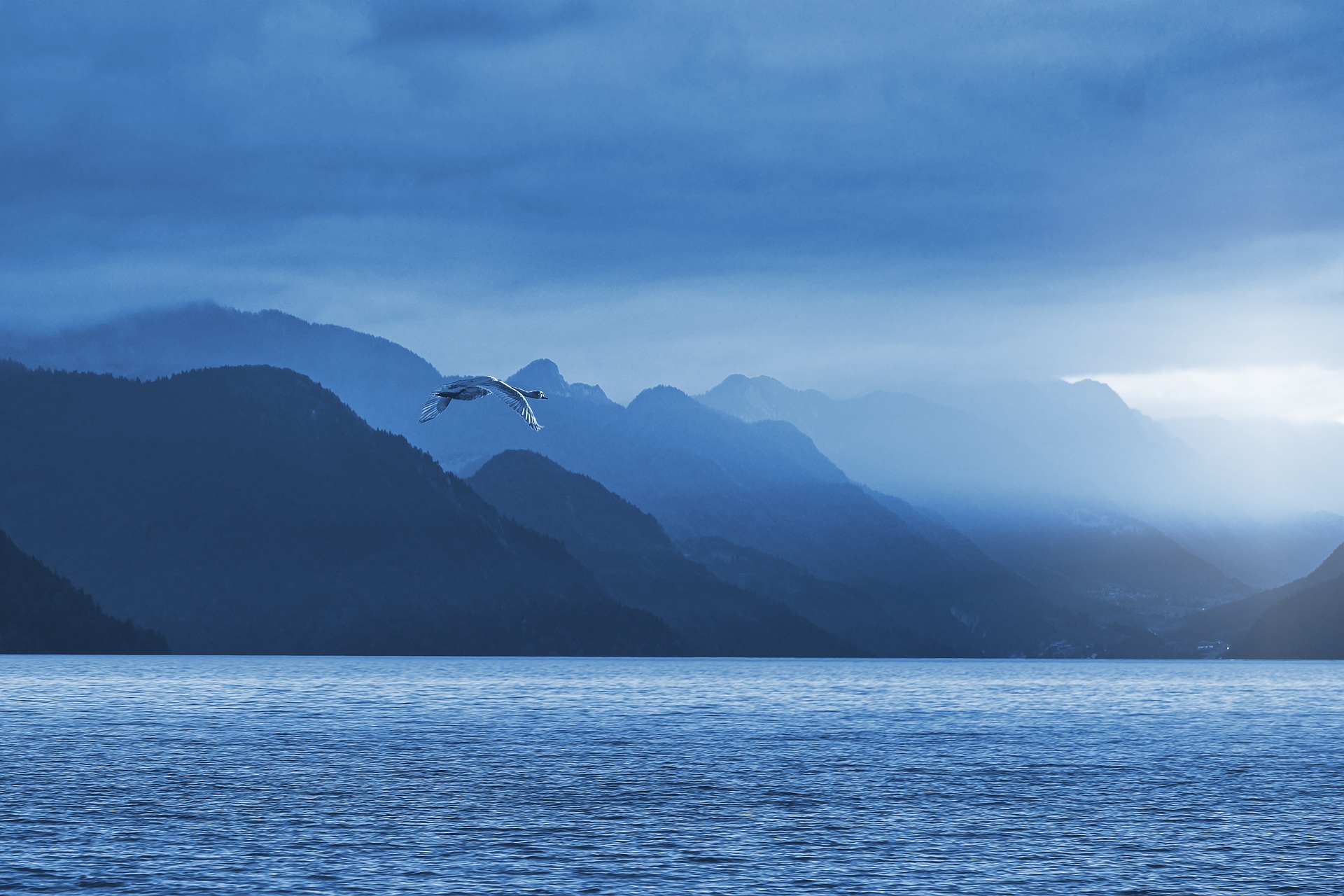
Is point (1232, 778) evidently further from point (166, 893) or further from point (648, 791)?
point (166, 893)

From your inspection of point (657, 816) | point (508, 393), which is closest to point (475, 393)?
point (508, 393)

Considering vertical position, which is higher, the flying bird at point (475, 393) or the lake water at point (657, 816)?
the flying bird at point (475, 393)

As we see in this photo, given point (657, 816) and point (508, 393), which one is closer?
point (508, 393)

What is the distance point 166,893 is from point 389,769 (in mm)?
59790

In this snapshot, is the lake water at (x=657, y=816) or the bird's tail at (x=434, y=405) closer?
the lake water at (x=657, y=816)

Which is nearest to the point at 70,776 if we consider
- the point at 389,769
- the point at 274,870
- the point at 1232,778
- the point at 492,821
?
the point at 389,769

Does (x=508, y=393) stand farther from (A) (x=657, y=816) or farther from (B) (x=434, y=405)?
(A) (x=657, y=816)

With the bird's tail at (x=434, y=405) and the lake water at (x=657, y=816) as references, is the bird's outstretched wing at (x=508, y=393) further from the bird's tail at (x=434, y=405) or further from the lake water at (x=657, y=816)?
the lake water at (x=657, y=816)

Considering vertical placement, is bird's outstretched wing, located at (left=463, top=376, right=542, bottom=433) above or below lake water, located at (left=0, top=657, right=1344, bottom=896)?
above

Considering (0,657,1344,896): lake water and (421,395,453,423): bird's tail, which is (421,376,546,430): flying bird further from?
(0,657,1344,896): lake water

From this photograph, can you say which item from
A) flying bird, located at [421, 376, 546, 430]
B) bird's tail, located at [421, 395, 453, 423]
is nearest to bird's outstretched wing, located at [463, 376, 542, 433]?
flying bird, located at [421, 376, 546, 430]

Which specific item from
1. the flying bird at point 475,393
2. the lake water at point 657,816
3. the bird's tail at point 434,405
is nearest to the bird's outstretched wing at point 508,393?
the flying bird at point 475,393

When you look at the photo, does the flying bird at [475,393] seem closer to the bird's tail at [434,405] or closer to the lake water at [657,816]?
the bird's tail at [434,405]

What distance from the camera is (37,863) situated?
232 ft
